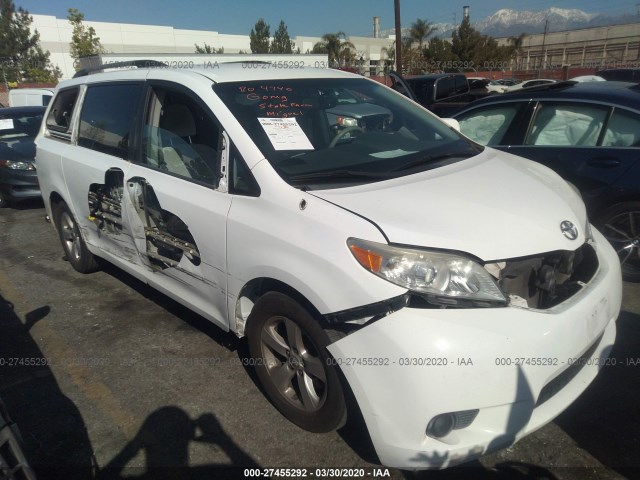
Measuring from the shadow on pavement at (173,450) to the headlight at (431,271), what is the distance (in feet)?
3.85

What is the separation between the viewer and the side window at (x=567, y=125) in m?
4.12

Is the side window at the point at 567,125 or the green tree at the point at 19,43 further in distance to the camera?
the green tree at the point at 19,43

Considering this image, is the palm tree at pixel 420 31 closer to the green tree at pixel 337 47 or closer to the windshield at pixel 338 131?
the green tree at pixel 337 47

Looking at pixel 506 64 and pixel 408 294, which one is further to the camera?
pixel 506 64

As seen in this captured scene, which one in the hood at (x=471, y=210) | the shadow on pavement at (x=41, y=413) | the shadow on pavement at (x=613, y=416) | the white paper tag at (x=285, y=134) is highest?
the white paper tag at (x=285, y=134)

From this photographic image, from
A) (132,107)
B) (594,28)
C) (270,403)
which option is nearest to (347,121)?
(132,107)

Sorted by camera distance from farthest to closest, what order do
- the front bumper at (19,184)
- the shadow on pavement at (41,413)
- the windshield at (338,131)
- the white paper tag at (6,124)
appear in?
the white paper tag at (6,124)
the front bumper at (19,184)
the windshield at (338,131)
the shadow on pavement at (41,413)

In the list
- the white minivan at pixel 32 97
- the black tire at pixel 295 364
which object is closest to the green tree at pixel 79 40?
the white minivan at pixel 32 97

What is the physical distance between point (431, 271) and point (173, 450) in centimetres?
157

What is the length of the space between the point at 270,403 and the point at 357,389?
92 centimetres

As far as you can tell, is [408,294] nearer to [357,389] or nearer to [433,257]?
[433,257]

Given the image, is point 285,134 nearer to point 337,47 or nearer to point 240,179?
point 240,179

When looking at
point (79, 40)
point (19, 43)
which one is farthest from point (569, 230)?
point (19, 43)

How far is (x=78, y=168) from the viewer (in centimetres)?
395
